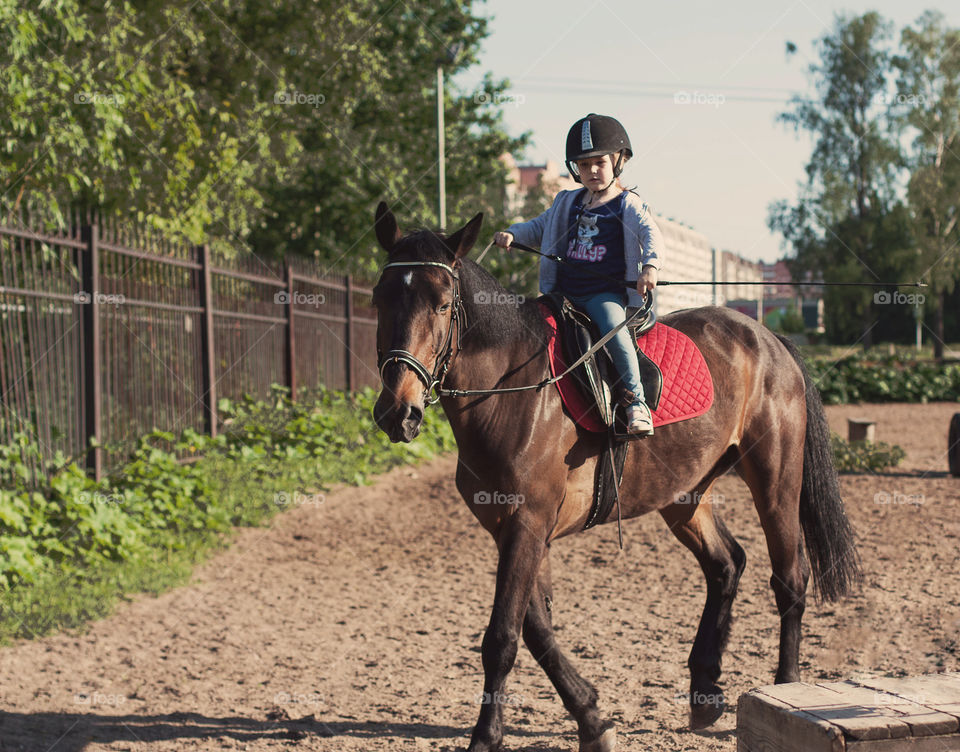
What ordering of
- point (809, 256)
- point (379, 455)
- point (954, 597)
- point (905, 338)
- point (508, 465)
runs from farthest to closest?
point (905, 338) → point (809, 256) → point (379, 455) → point (954, 597) → point (508, 465)

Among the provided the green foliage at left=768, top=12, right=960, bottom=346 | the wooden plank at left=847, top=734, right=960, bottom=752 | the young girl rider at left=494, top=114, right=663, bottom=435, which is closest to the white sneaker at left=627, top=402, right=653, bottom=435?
the young girl rider at left=494, top=114, right=663, bottom=435

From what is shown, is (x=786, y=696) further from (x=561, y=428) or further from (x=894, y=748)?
(x=561, y=428)

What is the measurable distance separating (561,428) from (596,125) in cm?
140

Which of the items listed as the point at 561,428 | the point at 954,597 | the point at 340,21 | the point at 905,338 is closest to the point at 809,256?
the point at 905,338

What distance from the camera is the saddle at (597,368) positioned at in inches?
157

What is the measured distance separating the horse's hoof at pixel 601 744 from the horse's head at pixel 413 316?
1.69 meters

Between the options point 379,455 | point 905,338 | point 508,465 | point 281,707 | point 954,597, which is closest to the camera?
point 508,465

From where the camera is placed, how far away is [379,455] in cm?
1184

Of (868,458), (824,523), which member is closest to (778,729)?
(824,523)

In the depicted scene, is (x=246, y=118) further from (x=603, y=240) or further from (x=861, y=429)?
(x=603, y=240)

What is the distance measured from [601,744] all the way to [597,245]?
7.41 feet

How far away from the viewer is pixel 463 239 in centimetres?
357

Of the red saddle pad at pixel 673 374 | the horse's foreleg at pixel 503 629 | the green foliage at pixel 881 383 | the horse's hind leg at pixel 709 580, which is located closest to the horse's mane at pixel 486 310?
the red saddle pad at pixel 673 374

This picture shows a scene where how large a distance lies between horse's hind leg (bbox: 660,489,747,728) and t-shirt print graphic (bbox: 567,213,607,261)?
1.45m
